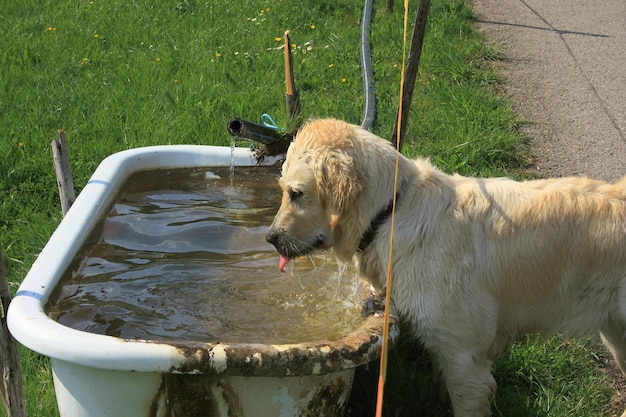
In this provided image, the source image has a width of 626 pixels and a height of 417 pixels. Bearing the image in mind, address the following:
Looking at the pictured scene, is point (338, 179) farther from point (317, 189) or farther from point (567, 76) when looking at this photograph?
point (567, 76)

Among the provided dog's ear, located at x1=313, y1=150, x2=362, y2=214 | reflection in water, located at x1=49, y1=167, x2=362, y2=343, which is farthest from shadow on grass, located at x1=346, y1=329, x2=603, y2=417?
dog's ear, located at x1=313, y1=150, x2=362, y2=214

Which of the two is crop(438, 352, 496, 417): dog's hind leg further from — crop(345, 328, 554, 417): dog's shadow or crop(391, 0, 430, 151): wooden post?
crop(391, 0, 430, 151): wooden post

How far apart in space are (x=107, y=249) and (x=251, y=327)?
1.20 meters

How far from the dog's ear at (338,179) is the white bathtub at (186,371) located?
2.02 ft

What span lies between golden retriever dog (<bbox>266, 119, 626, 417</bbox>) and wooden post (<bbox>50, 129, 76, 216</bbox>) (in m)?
1.88

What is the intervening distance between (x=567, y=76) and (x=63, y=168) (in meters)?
6.28

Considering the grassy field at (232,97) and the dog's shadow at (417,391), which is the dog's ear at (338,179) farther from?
the grassy field at (232,97)

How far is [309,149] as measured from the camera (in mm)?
3803

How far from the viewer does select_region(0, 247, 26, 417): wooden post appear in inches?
133

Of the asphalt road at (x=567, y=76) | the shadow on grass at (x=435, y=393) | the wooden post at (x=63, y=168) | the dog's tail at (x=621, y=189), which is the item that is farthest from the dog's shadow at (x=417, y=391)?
the asphalt road at (x=567, y=76)

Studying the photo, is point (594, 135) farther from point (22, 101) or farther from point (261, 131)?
point (22, 101)

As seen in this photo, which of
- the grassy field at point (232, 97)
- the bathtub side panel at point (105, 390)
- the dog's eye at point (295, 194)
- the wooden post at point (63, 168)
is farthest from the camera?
the wooden post at point (63, 168)

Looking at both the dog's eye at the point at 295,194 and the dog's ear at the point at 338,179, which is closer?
the dog's ear at the point at 338,179

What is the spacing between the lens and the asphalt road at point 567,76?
7.16 m
